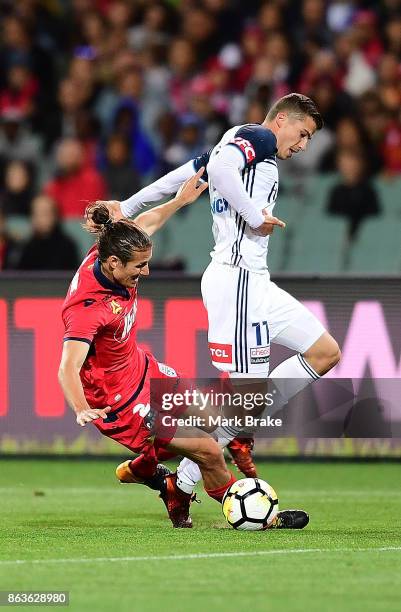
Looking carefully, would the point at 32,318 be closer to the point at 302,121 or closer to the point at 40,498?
the point at 40,498

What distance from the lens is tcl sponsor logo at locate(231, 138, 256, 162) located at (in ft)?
26.5

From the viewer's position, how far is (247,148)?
809 centimetres

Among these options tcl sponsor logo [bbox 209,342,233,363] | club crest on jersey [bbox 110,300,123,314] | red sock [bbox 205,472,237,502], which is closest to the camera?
club crest on jersey [bbox 110,300,123,314]

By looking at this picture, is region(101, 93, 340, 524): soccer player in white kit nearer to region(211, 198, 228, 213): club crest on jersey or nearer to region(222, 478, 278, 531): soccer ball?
region(211, 198, 228, 213): club crest on jersey

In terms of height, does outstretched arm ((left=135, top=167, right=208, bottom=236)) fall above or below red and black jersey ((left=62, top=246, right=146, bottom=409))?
above

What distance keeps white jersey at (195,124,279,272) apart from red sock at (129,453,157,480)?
132cm

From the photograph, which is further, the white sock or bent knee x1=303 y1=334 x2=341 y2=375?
bent knee x1=303 y1=334 x2=341 y2=375

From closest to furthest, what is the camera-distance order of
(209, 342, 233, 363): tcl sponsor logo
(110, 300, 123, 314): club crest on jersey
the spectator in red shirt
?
(110, 300, 123, 314): club crest on jersey, (209, 342, 233, 363): tcl sponsor logo, the spectator in red shirt

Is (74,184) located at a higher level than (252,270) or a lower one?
higher

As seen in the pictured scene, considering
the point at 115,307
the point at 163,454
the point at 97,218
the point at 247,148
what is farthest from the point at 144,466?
the point at 247,148

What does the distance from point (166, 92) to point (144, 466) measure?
8.01 meters

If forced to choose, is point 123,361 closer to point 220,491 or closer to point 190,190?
point 220,491

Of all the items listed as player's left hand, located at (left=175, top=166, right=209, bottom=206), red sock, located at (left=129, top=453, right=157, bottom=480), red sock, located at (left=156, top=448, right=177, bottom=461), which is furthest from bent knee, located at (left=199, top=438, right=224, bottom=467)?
player's left hand, located at (left=175, top=166, right=209, bottom=206)

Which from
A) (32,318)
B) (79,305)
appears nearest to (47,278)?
(32,318)
